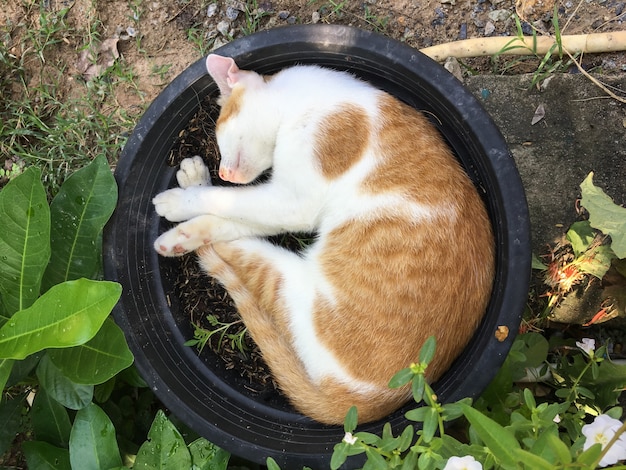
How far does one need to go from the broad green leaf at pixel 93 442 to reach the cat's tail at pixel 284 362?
556 millimetres

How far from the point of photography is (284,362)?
177cm

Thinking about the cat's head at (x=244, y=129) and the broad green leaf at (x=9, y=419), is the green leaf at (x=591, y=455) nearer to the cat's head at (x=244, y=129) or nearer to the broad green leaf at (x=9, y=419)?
the cat's head at (x=244, y=129)

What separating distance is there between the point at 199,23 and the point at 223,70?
0.75 meters

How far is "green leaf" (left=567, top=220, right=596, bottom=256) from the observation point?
1.88 metres

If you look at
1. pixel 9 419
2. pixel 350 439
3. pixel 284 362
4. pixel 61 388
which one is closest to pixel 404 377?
pixel 350 439

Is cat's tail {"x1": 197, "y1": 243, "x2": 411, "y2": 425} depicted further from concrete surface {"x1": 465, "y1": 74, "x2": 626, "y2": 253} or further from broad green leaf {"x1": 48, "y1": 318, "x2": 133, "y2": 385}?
concrete surface {"x1": 465, "y1": 74, "x2": 626, "y2": 253}

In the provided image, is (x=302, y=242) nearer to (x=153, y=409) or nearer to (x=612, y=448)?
(x=153, y=409)

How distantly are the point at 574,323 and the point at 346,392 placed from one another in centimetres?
98

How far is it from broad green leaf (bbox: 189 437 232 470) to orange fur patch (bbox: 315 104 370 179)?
97 centimetres

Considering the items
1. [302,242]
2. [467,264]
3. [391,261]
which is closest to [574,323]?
[467,264]

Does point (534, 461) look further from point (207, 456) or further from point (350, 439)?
point (207, 456)

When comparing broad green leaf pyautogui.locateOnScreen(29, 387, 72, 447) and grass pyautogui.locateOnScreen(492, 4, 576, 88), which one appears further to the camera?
grass pyautogui.locateOnScreen(492, 4, 576, 88)

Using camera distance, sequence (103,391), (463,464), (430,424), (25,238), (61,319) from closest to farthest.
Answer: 1. (463,464)
2. (430,424)
3. (61,319)
4. (25,238)
5. (103,391)

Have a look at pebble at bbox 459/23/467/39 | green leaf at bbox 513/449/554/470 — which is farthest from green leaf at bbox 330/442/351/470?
pebble at bbox 459/23/467/39
